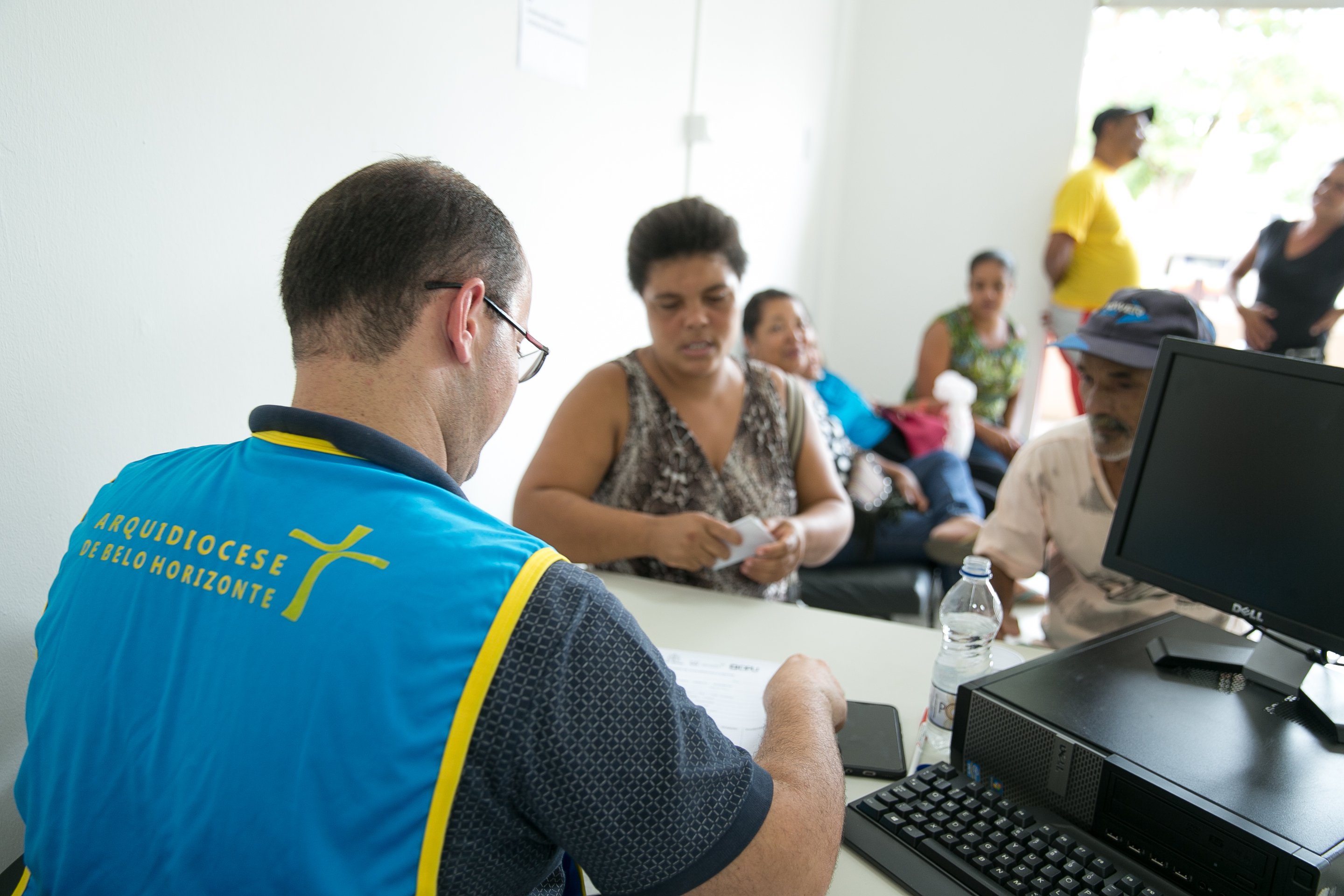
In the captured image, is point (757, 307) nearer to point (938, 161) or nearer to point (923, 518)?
point (923, 518)

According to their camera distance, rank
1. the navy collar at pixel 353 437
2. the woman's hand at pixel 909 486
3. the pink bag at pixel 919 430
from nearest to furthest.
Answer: the navy collar at pixel 353 437
the woman's hand at pixel 909 486
the pink bag at pixel 919 430

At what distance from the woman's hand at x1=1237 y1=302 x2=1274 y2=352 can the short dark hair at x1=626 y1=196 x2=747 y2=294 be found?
2953mm

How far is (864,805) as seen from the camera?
3.12 feet

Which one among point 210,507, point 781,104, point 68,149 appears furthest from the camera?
point 781,104

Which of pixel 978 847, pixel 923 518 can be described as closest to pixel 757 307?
pixel 923 518

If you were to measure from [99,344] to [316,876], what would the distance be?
0.83m

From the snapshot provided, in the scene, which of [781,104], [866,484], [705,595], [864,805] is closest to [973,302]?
[781,104]

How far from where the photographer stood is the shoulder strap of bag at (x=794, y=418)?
189cm

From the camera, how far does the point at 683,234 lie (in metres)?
1.77

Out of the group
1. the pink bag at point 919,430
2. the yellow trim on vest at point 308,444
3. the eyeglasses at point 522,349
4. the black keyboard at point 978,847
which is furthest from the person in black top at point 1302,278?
the yellow trim on vest at point 308,444

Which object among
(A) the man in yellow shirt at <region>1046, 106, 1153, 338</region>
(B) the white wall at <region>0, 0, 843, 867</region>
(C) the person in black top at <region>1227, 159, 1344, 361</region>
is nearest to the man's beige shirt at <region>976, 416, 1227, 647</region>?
(B) the white wall at <region>0, 0, 843, 867</region>

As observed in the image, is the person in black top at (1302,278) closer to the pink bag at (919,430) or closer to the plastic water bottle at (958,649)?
the pink bag at (919,430)

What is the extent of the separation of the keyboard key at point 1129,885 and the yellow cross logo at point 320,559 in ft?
2.43

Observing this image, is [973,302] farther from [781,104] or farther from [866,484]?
[866,484]
